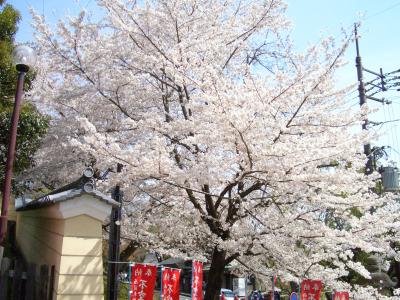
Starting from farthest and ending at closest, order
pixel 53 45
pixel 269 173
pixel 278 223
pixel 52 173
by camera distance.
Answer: pixel 52 173 → pixel 53 45 → pixel 278 223 → pixel 269 173

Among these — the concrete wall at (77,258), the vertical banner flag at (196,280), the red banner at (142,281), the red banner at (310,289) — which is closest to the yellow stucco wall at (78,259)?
the concrete wall at (77,258)

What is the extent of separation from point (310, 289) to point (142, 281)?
402 centimetres

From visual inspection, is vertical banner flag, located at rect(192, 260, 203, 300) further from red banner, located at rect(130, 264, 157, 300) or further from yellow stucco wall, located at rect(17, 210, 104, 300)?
yellow stucco wall, located at rect(17, 210, 104, 300)

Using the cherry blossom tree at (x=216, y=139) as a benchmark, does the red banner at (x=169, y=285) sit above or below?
below

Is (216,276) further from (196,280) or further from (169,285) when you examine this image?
(169,285)

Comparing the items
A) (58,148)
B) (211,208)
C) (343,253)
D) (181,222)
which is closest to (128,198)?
(181,222)

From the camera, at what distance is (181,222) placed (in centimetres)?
896

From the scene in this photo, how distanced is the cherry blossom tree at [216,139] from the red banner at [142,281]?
1480mm

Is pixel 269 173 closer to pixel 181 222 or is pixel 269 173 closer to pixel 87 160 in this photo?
pixel 181 222

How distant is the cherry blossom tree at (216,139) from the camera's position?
689 cm

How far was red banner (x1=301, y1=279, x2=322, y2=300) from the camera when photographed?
847 centimetres

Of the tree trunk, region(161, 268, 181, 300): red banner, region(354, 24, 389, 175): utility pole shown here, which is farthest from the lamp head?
region(354, 24, 389, 175): utility pole

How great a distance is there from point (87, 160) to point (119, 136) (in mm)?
1105

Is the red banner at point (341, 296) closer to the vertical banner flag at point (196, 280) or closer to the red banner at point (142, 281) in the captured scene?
the vertical banner flag at point (196, 280)
